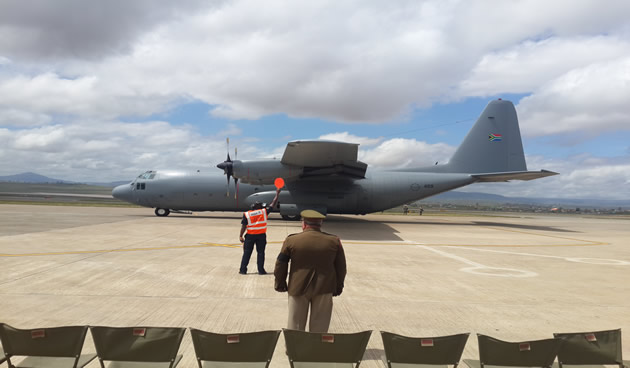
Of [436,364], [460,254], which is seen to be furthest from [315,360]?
[460,254]

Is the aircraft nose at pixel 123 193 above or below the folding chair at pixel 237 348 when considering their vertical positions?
above

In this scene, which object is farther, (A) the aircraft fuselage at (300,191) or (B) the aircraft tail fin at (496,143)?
(B) the aircraft tail fin at (496,143)

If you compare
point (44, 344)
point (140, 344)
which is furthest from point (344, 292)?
point (44, 344)

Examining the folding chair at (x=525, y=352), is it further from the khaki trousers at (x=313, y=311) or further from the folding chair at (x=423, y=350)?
the khaki trousers at (x=313, y=311)

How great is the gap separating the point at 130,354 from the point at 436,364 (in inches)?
107

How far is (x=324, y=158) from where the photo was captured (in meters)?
19.9

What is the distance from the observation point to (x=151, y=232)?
1652cm

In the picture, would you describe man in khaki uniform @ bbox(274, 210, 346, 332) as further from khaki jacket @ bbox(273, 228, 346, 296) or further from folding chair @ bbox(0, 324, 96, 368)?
folding chair @ bbox(0, 324, 96, 368)

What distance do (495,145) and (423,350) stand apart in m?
24.4

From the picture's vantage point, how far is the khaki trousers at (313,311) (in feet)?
13.8

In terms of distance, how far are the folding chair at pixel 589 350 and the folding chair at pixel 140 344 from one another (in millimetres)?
3465

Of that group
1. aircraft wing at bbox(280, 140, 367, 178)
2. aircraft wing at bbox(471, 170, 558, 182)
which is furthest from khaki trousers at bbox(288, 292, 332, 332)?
aircraft wing at bbox(471, 170, 558, 182)

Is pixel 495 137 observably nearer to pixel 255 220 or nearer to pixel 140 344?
pixel 255 220

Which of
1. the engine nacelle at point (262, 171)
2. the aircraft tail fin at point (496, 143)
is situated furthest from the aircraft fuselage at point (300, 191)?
the engine nacelle at point (262, 171)
